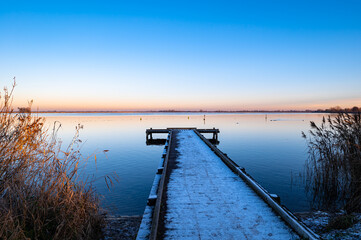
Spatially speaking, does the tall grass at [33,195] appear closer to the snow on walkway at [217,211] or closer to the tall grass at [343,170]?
the snow on walkway at [217,211]

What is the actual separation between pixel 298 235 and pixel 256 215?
933 millimetres

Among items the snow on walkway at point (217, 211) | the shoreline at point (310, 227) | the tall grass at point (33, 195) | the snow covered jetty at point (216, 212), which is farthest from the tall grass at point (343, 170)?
the tall grass at point (33, 195)

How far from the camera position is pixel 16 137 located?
503 cm

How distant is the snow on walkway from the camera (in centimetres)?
413

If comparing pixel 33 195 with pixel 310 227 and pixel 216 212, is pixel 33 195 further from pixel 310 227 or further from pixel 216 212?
pixel 310 227

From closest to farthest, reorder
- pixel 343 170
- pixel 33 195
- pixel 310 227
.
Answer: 1. pixel 33 195
2. pixel 310 227
3. pixel 343 170

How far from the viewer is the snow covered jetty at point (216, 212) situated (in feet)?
13.5

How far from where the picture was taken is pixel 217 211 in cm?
500

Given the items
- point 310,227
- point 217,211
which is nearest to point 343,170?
point 310,227

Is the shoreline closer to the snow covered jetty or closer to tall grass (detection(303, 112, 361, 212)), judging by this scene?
the snow covered jetty

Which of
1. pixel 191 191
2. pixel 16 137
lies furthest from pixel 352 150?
pixel 16 137

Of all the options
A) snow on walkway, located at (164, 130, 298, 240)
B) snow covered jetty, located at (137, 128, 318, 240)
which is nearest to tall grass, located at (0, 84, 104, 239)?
snow covered jetty, located at (137, 128, 318, 240)

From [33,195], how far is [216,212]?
4101 mm

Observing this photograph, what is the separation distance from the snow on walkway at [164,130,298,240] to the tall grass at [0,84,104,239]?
1.87 meters
